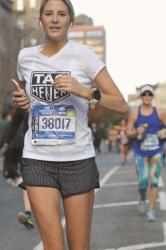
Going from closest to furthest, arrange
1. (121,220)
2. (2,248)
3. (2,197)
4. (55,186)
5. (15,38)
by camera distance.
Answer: (55,186)
(2,248)
(121,220)
(2,197)
(15,38)

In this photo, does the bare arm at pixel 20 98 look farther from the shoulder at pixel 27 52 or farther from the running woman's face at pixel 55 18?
the running woman's face at pixel 55 18

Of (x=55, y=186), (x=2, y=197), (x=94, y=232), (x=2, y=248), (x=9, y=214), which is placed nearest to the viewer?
(x=55, y=186)

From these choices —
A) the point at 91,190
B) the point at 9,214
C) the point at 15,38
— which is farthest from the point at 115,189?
the point at 15,38

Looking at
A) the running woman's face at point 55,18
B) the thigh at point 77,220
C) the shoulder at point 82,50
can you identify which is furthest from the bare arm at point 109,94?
the thigh at point 77,220

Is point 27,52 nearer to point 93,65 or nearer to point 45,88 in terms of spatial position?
A: point 45,88

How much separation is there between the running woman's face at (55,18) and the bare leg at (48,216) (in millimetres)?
866

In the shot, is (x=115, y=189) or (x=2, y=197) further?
(x=115, y=189)

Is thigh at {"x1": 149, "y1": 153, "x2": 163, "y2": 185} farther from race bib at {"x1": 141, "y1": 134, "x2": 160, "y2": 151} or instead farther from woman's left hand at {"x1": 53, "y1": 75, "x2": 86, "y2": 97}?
woman's left hand at {"x1": 53, "y1": 75, "x2": 86, "y2": 97}

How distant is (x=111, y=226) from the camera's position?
27.2ft

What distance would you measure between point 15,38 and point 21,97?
154 ft

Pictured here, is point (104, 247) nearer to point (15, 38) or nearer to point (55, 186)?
point (55, 186)

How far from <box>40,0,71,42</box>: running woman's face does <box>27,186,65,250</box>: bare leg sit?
866mm

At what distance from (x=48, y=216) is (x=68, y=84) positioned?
28.5 inches

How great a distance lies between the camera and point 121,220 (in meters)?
8.79
